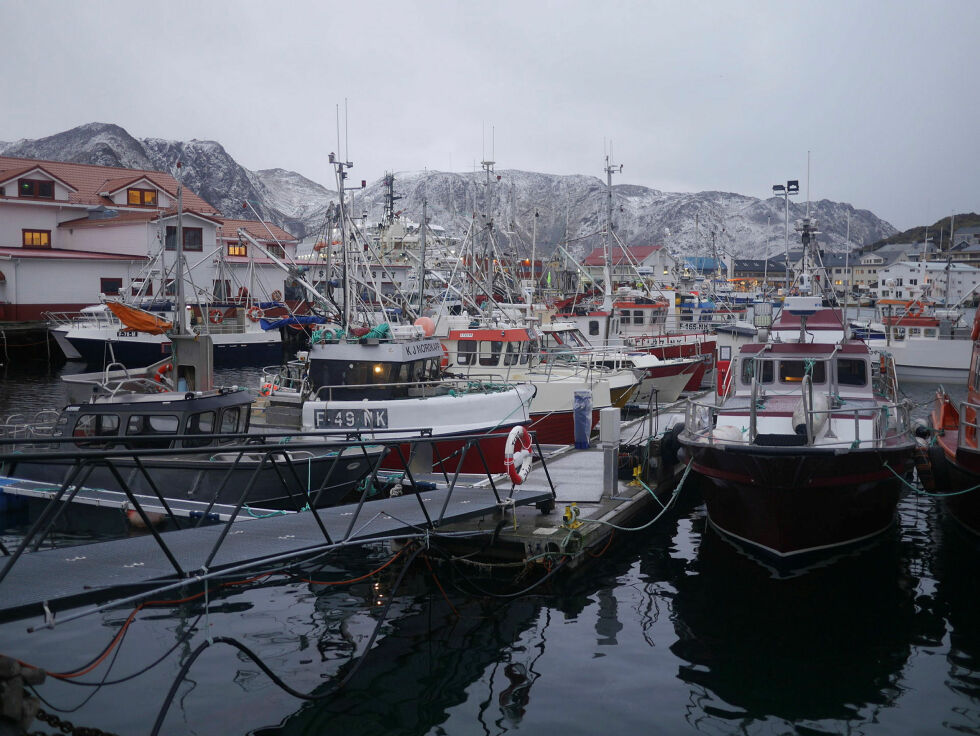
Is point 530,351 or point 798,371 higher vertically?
point 798,371

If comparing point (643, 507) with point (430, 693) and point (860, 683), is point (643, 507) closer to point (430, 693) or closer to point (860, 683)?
point (860, 683)

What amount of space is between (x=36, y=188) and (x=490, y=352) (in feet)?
128

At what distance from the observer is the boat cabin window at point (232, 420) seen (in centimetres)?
1314

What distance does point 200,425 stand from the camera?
42.4 feet

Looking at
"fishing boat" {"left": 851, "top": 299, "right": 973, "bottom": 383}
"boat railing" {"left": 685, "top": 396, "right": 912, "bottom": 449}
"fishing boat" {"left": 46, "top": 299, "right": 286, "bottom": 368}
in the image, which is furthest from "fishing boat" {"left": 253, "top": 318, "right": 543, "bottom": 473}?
"fishing boat" {"left": 851, "top": 299, "right": 973, "bottom": 383}

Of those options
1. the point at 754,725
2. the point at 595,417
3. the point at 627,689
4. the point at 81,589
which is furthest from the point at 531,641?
the point at 595,417

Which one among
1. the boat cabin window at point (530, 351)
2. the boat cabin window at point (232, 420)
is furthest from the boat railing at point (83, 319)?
the boat cabin window at point (232, 420)

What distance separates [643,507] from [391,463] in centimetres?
532

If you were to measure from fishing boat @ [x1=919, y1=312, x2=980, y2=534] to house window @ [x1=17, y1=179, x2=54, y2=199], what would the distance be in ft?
162

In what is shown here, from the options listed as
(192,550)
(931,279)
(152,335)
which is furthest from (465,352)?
(931,279)

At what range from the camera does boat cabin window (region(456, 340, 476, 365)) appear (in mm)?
23078

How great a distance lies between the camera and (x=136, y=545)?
805cm

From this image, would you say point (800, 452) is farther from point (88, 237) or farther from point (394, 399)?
point (88, 237)

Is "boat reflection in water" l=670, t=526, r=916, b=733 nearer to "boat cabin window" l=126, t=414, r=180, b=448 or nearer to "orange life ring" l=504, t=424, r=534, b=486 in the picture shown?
"orange life ring" l=504, t=424, r=534, b=486
